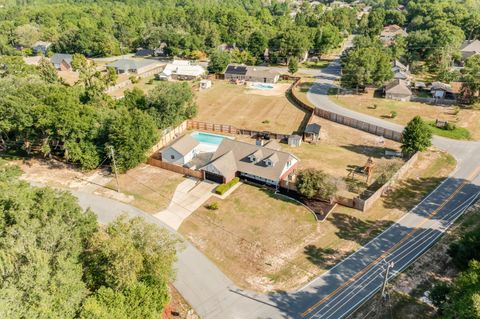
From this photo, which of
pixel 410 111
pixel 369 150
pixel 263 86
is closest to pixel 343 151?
pixel 369 150

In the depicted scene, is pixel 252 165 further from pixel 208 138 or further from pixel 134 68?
pixel 134 68

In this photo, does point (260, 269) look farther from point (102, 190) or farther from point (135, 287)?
point (102, 190)

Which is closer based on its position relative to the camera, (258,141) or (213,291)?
(213,291)

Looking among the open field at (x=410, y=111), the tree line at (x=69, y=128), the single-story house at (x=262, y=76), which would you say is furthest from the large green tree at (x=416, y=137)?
the single-story house at (x=262, y=76)

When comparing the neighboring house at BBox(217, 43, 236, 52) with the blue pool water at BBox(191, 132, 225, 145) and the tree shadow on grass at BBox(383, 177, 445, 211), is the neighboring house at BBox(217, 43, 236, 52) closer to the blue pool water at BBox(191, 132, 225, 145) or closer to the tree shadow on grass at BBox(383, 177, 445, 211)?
the blue pool water at BBox(191, 132, 225, 145)

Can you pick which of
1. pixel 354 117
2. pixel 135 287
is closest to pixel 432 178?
pixel 354 117

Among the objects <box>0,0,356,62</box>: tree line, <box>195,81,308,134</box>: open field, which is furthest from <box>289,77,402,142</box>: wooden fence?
<box>0,0,356,62</box>: tree line

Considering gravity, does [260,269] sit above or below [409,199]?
below
